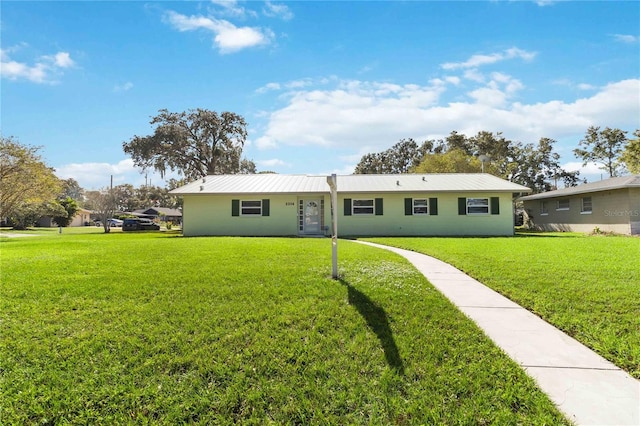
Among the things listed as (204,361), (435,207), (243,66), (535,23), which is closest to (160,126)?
(243,66)

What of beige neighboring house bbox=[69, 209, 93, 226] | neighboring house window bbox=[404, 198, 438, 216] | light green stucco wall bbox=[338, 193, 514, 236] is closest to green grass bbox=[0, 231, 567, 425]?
light green stucco wall bbox=[338, 193, 514, 236]

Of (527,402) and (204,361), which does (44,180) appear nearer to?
(204,361)

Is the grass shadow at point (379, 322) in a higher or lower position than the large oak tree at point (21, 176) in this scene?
lower

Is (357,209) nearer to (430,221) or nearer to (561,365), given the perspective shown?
(430,221)

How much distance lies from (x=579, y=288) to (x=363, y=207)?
42.2 ft

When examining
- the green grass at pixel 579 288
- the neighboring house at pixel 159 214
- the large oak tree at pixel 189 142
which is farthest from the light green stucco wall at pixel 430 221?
the neighboring house at pixel 159 214

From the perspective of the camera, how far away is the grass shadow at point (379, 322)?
10.3 ft

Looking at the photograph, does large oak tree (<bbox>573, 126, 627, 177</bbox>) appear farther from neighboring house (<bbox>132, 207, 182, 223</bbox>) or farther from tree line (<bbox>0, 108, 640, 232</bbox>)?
neighboring house (<bbox>132, 207, 182, 223</bbox>)

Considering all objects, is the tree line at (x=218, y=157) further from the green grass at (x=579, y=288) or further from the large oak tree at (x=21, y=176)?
the green grass at (x=579, y=288)

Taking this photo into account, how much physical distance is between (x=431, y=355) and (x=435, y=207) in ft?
51.2

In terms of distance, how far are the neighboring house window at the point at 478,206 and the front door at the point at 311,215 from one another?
7605 millimetres

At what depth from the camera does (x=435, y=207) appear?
1788 centimetres

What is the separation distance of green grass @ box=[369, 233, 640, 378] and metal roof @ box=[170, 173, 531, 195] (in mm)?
8397

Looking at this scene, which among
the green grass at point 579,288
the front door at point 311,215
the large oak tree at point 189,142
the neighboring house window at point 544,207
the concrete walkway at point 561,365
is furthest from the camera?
the large oak tree at point 189,142
